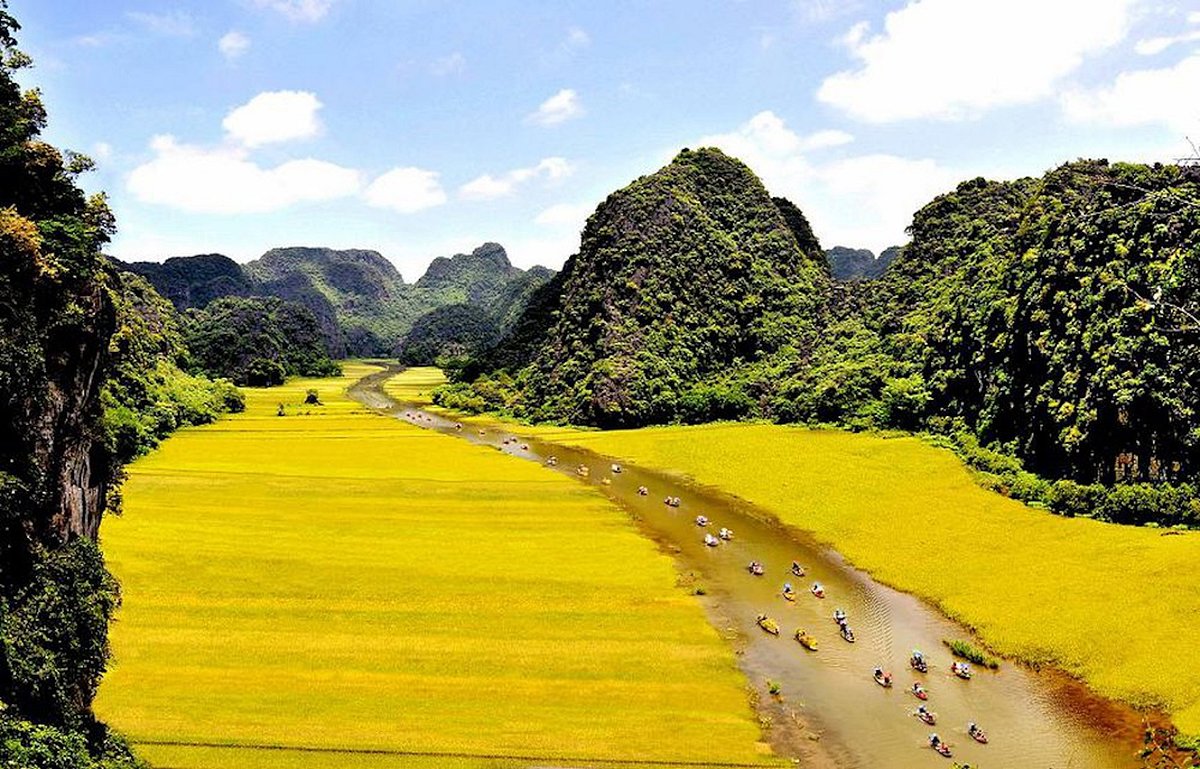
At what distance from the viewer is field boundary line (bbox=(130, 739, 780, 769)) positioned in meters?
20.2

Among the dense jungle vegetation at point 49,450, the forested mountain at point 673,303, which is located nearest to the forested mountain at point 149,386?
the dense jungle vegetation at point 49,450

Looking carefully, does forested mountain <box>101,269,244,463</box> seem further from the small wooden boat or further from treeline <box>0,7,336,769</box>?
the small wooden boat

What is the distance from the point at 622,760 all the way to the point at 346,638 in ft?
38.7

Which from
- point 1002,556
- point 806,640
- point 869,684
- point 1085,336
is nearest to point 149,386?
point 806,640

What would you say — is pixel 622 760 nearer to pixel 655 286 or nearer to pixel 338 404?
pixel 655 286

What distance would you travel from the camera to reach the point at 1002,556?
35750mm

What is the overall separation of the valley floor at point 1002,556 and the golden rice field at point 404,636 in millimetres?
10764

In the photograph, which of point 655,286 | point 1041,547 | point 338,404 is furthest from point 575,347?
point 1041,547

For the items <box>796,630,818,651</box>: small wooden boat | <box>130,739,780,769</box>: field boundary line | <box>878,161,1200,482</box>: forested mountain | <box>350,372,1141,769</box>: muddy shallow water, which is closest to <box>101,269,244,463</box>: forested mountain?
<box>130,739,780,769</box>: field boundary line

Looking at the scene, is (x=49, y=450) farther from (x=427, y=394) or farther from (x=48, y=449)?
(x=427, y=394)

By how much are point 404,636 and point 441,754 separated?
25.5ft

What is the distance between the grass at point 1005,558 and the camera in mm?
25844

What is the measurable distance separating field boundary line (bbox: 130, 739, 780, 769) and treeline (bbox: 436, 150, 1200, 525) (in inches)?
637

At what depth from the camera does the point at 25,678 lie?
1518cm
